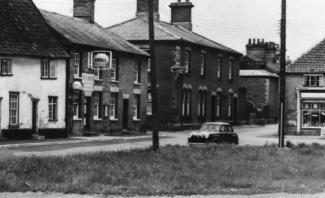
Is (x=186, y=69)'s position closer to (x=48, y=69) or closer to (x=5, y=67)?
(x=48, y=69)

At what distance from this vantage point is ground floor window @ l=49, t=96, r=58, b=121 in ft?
123

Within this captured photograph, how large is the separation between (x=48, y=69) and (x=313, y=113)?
20376 mm

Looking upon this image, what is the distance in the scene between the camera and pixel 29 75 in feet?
118

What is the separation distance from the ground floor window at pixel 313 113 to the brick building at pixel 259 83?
2219cm

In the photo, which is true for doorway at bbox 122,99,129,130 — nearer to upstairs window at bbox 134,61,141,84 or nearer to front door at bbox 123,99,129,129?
front door at bbox 123,99,129,129

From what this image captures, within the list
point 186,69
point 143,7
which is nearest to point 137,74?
point 186,69

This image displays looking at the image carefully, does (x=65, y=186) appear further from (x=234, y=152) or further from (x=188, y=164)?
(x=234, y=152)

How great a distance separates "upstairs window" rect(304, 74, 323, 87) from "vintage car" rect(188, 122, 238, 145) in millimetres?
15323

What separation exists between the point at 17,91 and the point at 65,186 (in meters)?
21.2

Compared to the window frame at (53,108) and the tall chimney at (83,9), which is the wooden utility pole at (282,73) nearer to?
the window frame at (53,108)

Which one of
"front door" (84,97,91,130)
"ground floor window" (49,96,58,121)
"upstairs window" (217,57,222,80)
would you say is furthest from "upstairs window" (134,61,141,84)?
"upstairs window" (217,57,222,80)

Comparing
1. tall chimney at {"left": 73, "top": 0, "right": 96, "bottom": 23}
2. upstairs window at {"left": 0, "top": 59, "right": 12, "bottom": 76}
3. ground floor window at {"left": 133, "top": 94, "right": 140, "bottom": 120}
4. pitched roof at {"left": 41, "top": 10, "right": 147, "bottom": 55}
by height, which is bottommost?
ground floor window at {"left": 133, "top": 94, "right": 140, "bottom": 120}

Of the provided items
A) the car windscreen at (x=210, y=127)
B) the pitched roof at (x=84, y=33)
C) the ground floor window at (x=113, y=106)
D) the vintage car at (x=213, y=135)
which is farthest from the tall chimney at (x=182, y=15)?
the car windscreen at (x=210, y=127)

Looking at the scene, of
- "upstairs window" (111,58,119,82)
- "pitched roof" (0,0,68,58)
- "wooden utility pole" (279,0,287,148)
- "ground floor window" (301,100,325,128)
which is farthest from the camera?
"ground floor window" (301,100,325,128)
